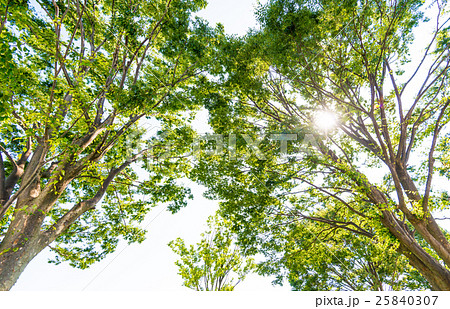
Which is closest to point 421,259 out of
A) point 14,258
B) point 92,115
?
point 14,258

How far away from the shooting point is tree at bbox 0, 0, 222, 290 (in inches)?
155

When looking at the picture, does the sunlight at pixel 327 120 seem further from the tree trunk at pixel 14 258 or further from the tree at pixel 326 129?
the tree trunk at pixel 14 258

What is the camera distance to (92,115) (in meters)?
7.00

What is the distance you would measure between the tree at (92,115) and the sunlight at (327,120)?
4.31 m

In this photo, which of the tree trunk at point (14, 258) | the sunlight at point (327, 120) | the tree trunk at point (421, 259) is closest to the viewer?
the tree trunk at point (14, 258)

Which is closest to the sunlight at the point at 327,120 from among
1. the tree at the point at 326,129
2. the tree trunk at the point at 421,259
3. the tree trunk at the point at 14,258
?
the tree at the point at 326,129

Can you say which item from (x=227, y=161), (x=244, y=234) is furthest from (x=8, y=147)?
(x=244, y=234)

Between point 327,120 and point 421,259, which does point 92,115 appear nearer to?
point 327,120

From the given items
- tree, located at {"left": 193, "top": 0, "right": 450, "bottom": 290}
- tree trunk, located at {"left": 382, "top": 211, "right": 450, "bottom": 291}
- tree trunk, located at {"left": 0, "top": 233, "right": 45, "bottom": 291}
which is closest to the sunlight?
tree, located at {"left": 193, "top": 0, "right": 450, "bottom": 290}

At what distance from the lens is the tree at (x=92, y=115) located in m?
3.95

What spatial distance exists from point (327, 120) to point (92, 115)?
7.97 metres

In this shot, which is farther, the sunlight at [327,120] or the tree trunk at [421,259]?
the sunlight at [327,120]

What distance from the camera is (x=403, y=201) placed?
14.8 ft

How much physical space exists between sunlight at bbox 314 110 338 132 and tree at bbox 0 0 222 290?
431cm
